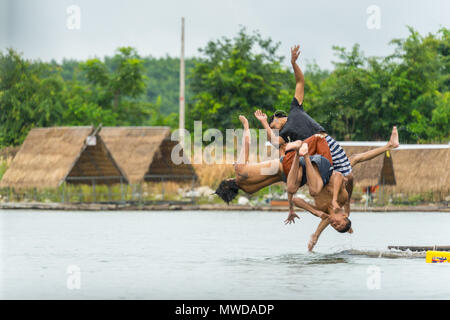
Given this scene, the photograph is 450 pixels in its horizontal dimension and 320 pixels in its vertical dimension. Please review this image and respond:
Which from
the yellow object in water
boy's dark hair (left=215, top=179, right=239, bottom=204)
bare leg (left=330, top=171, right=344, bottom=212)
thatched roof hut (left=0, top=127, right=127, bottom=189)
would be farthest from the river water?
thatched roof hut (left=0, top=127, right=127, bottom=189)

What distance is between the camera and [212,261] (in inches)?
625

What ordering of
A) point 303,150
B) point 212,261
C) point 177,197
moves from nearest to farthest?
point 303,150 < point 212,261 < point 177,197

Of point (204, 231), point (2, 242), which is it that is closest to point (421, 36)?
point (204, 231)

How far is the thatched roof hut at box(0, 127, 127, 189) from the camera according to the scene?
30.8 meters

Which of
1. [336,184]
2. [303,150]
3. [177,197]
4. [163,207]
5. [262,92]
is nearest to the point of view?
[303,150]

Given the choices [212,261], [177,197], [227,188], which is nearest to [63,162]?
[177,197]

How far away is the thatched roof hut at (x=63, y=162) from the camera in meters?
30.8

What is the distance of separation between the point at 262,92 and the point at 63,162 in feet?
40.7

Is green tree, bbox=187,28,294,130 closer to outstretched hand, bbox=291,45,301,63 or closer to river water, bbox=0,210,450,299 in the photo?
river water, bbox=0,210,450,299

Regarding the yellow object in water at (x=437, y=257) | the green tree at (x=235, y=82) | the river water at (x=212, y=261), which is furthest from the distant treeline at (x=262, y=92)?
the yellow object in water at (x=437, y=257)

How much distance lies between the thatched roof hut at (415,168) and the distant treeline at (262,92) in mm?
2867

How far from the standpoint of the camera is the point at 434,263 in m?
14.9

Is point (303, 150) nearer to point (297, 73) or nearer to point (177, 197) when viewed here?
point (297, 73)

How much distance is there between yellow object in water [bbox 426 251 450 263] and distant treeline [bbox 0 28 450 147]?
2047 cm
